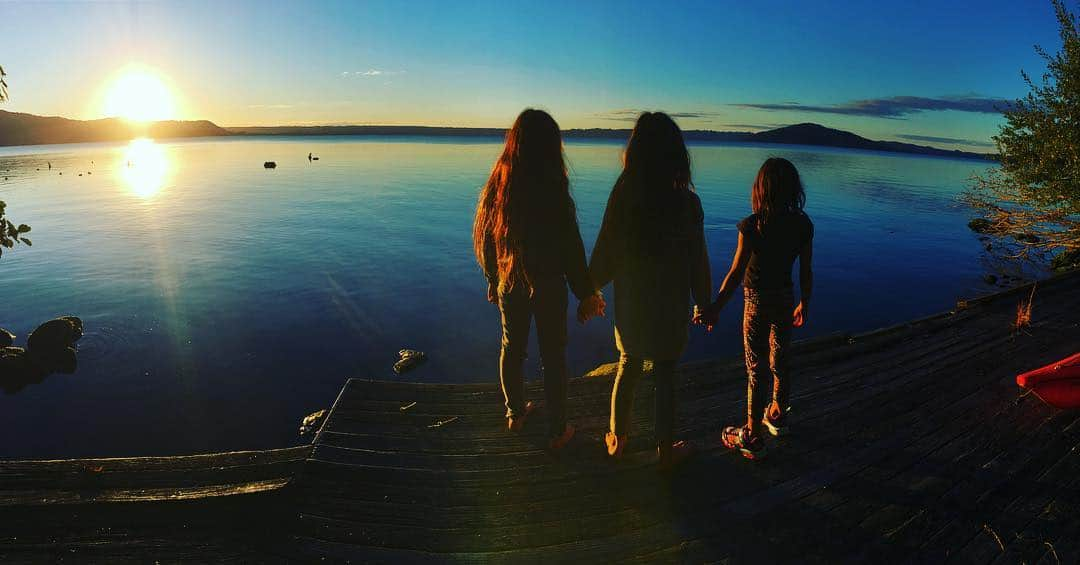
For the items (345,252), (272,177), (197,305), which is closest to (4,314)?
(197,305)

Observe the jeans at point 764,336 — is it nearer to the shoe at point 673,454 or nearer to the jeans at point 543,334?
the shoe at point 673,454

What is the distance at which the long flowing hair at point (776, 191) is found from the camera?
156 inches

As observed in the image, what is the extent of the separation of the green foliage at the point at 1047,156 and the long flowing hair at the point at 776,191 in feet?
60.6

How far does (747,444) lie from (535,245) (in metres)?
2.66

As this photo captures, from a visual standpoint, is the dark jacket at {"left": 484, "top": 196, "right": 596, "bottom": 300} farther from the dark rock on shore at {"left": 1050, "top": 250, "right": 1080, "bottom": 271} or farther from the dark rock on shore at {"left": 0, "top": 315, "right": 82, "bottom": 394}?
the dark rock on shore at {"left": 1050, "top": 250, "right": 1080, "bottom": 271}

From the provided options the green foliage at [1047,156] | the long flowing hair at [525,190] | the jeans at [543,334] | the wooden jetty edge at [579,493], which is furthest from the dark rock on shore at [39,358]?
the green foliage at [1047,156]

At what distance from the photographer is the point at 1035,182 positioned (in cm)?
1703

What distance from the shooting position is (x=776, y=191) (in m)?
3.98

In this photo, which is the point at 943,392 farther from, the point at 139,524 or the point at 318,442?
the point at 139,524

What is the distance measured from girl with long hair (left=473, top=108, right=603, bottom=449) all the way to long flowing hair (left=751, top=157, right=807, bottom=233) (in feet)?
4.95

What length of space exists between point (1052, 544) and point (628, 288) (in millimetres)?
3460

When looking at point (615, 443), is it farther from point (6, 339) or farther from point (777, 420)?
point (6, 339)

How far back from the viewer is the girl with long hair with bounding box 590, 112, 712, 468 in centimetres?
360

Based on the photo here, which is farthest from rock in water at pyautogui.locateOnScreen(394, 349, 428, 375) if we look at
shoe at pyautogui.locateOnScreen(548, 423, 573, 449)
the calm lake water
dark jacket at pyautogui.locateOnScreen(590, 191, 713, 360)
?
dark jacket at pyautogui.locateOnScreen(590, 191, 713, 360)
